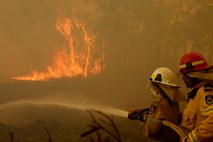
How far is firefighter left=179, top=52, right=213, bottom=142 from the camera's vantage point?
3.12 meters

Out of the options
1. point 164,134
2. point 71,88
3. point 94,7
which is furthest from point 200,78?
point 94,7

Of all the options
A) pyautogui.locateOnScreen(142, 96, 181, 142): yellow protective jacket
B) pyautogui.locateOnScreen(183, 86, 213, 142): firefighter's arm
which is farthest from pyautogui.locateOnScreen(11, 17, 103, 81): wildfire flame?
pyautogui.locateOnScreen(183, 86, 213, 142): firefighter's arm

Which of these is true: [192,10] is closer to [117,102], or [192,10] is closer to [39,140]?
[117,102]

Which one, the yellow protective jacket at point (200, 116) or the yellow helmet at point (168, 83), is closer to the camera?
the yellow protective jacket at point (200, 116)

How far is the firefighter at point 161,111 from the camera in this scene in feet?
12.4

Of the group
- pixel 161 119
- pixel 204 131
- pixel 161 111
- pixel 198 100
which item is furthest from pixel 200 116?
pixel 161 111

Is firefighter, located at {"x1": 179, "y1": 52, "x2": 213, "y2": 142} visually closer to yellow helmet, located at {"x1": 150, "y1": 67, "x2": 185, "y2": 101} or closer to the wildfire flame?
yellow helmet, located at {"x1": 150, "y1": 67, "x2": 185, "y2": 101}

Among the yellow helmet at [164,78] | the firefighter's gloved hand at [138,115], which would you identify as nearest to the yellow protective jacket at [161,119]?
the firefighter's gloved hand at [138,115]

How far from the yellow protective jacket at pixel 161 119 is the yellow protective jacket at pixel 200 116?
0.98 feet

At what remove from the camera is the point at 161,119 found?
3.74m

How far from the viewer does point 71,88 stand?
2681cm

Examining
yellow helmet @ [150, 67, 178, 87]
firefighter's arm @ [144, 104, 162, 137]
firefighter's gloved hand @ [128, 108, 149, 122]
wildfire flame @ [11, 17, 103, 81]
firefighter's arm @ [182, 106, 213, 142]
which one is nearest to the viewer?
firefighter's arm @ [182, 106, 213, 142]

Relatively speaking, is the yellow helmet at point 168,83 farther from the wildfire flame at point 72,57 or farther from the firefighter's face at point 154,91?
the wildfire flame at point 72,57

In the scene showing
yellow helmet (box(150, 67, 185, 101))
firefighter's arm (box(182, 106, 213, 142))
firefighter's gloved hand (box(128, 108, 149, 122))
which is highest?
yellow helmet (box(150, 67, 185, 101))
